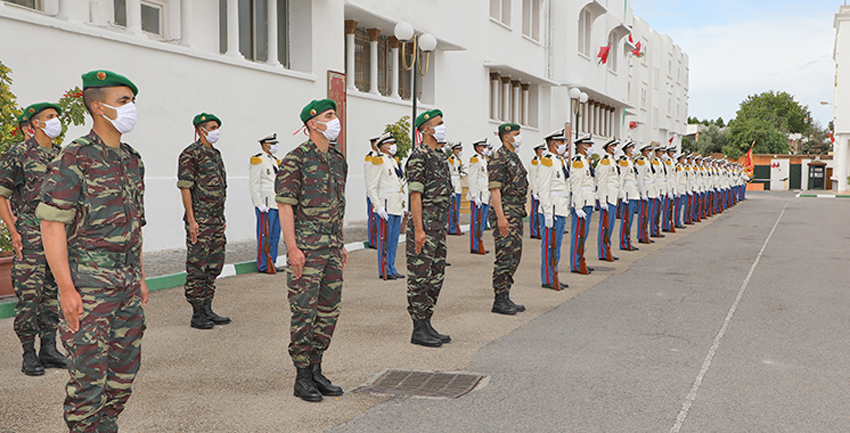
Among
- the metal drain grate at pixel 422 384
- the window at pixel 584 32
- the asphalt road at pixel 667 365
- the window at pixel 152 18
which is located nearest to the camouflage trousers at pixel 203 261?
the metal drain grate at pixel 422 384

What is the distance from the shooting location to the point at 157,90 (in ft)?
39.2

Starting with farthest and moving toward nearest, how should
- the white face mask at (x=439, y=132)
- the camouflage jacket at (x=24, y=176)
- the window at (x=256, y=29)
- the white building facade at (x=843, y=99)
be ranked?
the white building facade at (x=843, y=99)
the window at (x=256, y=29)
the white face mask at (x=439, y=132)
the camouflage jacket at (x=24, y=176)

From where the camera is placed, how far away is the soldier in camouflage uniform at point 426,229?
20.3 ft

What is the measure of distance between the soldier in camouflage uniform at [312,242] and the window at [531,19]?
25776 millimetres

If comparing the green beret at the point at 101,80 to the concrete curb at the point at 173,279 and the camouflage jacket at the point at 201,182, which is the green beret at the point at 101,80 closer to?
the camouflage jacket at the point at 201,182

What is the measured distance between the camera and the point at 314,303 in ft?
15.2

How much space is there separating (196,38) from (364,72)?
6.44 metres

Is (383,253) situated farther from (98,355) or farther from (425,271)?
(98,355)

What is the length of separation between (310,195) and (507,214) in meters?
3.39

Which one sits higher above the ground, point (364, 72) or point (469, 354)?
point (364, 72)

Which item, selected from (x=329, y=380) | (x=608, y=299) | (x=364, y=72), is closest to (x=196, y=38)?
(x=364, y=72)

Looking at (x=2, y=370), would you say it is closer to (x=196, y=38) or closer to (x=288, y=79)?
(x=196, y=38)

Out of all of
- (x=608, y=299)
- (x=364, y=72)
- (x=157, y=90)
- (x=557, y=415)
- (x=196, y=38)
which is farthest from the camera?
(x=364, y=72)

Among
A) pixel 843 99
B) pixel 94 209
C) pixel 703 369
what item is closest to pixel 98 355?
pixel 94 209
